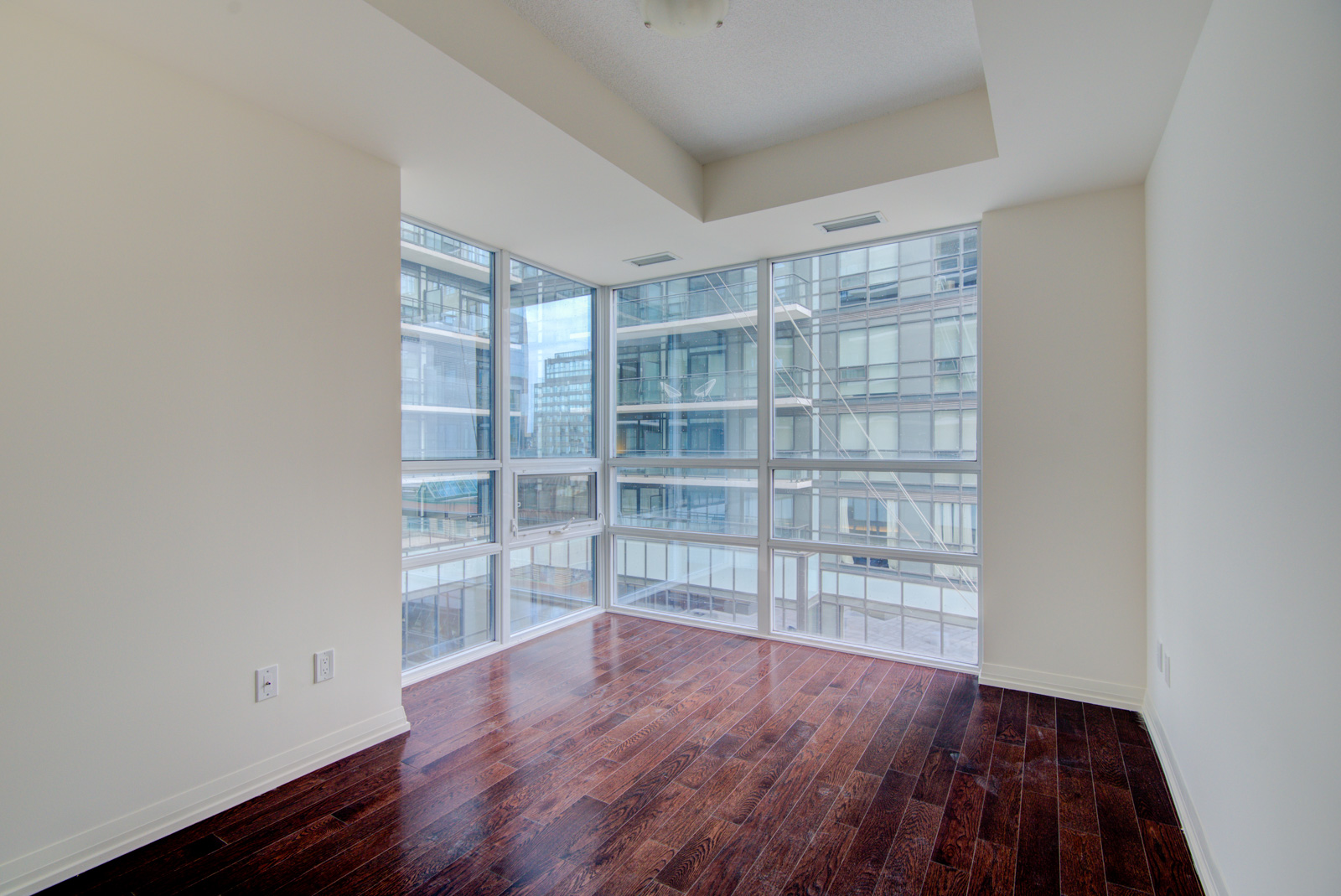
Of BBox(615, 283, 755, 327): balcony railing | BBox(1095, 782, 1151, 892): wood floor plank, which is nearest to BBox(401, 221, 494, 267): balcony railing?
BBox(615, 283, 755, 327): balcony railing

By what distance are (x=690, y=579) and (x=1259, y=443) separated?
11.5 feet

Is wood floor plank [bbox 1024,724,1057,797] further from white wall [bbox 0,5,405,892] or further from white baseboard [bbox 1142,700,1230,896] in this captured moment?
white wall [bbox 0,5,405,892]

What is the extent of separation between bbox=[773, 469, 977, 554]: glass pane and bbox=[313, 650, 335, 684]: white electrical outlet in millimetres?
2689

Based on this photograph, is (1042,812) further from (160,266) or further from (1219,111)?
(160,266)

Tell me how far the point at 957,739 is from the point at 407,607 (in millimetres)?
2737

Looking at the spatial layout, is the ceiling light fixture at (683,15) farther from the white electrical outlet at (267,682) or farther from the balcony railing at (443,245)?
the white electrical outlet at (267,682)

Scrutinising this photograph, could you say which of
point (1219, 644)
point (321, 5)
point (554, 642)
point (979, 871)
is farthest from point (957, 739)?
point (321, 5)

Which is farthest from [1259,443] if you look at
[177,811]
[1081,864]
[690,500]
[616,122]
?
[690,500]

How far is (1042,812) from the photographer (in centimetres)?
221

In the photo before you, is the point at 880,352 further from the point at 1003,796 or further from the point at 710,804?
the point at 710,804

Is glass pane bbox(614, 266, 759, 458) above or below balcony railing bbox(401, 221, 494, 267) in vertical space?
below

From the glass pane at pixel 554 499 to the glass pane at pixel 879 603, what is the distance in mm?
1450

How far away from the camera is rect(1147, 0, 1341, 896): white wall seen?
3.79 ft

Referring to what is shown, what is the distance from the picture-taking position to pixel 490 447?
157 inches
